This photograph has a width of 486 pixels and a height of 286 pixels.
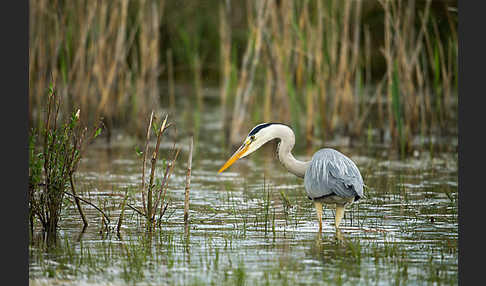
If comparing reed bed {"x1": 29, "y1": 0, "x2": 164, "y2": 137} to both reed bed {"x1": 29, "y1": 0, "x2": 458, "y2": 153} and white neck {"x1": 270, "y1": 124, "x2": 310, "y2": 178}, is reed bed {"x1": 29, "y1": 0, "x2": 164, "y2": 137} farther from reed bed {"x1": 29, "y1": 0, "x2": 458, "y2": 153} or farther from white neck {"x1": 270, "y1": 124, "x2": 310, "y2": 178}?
white neck {"x1": 270, "y1": 124, "x2": 310, "y2": 178}

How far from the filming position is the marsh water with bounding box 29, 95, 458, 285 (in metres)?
5.81

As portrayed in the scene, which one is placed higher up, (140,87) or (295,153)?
(140,87)

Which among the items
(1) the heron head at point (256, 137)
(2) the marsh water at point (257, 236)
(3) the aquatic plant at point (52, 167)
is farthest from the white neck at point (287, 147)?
(3) the aquatic plant at point (52, 167)

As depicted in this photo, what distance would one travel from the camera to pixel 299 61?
13.2m

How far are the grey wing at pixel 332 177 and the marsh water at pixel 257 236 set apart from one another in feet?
1.24

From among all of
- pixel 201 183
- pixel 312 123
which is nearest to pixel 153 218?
pixel 201 183

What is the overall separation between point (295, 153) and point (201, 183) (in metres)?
2.62

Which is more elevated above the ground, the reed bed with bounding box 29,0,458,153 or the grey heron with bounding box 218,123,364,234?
the reed bed with bounding box 29,0,458,153

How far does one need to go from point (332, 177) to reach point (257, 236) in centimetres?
78

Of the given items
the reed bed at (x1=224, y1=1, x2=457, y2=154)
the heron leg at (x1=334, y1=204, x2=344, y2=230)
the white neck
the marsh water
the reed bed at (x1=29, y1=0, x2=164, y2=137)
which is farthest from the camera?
the reed bed at (x1=29, y1=0, x2=164, y2=137)

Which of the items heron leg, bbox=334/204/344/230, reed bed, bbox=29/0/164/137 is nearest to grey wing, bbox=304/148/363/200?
heron leg, bbox=334/204/344/230

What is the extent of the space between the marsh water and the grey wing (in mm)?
377

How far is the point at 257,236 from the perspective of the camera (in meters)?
7.08

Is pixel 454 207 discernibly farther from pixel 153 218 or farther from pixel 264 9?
pixel 264 9
